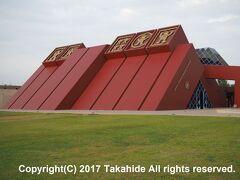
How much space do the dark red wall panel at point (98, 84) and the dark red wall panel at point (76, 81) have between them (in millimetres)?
577

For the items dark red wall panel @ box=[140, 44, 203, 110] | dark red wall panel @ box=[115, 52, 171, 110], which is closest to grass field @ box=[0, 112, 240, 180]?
dark red wall panel @ box=[140, 44, 203, 110]

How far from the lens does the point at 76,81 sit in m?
34.5

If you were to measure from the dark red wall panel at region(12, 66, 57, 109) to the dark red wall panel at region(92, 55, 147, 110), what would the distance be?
11.5m

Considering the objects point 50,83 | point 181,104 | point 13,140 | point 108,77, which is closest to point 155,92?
point 181,104

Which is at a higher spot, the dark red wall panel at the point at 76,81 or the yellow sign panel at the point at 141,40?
the yellow sign panel at the point at 141,40

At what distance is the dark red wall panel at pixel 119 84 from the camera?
3066 centimetres

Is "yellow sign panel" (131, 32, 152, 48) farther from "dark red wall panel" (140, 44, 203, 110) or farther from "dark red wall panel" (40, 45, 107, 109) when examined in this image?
"dark red wall panel" (40, 45, 107, 109)

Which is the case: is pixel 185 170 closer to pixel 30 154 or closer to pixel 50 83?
pixel 30 154

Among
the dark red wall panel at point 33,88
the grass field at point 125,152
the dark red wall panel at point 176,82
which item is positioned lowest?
the grass field at point 125,152

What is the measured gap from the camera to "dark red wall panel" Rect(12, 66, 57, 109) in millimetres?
39594

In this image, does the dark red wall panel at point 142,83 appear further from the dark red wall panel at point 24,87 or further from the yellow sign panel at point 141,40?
the dark red wall panel at point 24,87

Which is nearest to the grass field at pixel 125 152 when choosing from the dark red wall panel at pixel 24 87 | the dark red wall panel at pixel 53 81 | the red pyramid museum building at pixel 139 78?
the red pyramid museum building at pixel 139 78

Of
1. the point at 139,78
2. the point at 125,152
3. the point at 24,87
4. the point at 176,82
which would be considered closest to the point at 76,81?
the point at 139,78

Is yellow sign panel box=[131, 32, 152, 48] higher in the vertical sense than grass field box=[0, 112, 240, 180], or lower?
higher
